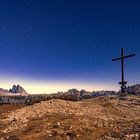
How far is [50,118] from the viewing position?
29.6 m

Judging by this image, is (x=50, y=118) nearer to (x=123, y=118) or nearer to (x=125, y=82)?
(x=123, y=118)

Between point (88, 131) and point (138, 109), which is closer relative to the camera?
point (88, 131)

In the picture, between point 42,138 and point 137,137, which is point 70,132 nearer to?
point 42,138

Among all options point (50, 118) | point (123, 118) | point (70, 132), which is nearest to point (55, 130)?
point (70, 132)

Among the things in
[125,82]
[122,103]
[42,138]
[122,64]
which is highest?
[122,64]

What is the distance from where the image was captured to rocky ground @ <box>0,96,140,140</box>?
24.2 m

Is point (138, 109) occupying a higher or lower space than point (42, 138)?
higher

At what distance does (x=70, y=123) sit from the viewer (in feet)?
89.5

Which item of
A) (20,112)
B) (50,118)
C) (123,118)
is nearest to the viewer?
(50,118)

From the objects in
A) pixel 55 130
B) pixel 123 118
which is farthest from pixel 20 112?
pixel 123 118

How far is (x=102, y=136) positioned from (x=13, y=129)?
361 inches

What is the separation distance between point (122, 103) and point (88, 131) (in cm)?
1704

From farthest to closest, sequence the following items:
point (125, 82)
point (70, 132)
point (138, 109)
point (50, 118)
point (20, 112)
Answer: point (125, 82) < point (138, 109) < point (20, 112) < point (50, 118) < point (70, 132)

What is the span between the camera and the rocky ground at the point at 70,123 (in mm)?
24219
